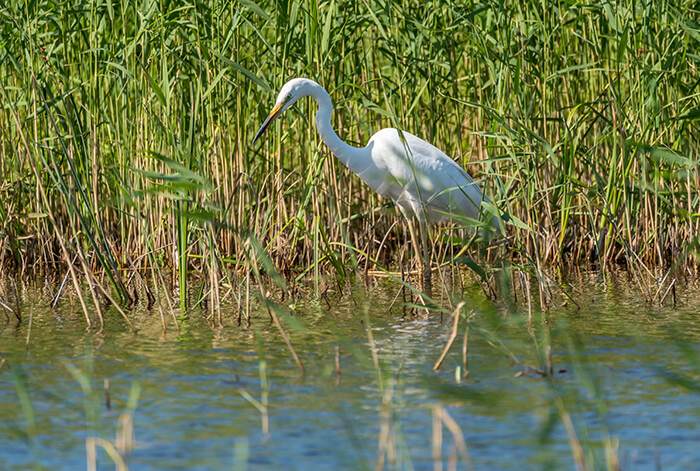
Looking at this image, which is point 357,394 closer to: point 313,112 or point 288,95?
point 288,95

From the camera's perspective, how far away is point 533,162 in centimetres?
589

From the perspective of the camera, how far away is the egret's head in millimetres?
6023

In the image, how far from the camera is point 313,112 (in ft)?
22.2

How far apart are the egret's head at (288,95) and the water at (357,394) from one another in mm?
1319

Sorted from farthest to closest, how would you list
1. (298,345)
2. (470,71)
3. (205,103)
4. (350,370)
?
(470,71)
(205,103)
(298,345)
(350,370)

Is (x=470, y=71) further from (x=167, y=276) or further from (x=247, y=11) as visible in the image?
(x=167, y=276)

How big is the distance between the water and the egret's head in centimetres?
132

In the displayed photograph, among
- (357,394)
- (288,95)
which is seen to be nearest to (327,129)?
(288,95)

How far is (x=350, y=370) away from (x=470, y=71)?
3791 millimetres

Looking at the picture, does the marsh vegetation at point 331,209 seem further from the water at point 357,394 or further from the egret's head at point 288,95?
the egret's head at point 288,95

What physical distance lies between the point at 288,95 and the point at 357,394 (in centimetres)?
274

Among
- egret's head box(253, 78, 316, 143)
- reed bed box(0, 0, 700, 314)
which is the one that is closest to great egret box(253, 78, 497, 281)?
egret's head box(253, 78, 316, 143)

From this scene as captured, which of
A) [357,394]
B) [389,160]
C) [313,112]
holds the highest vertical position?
[313,112]

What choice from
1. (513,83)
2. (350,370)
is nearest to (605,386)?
(350,370)
